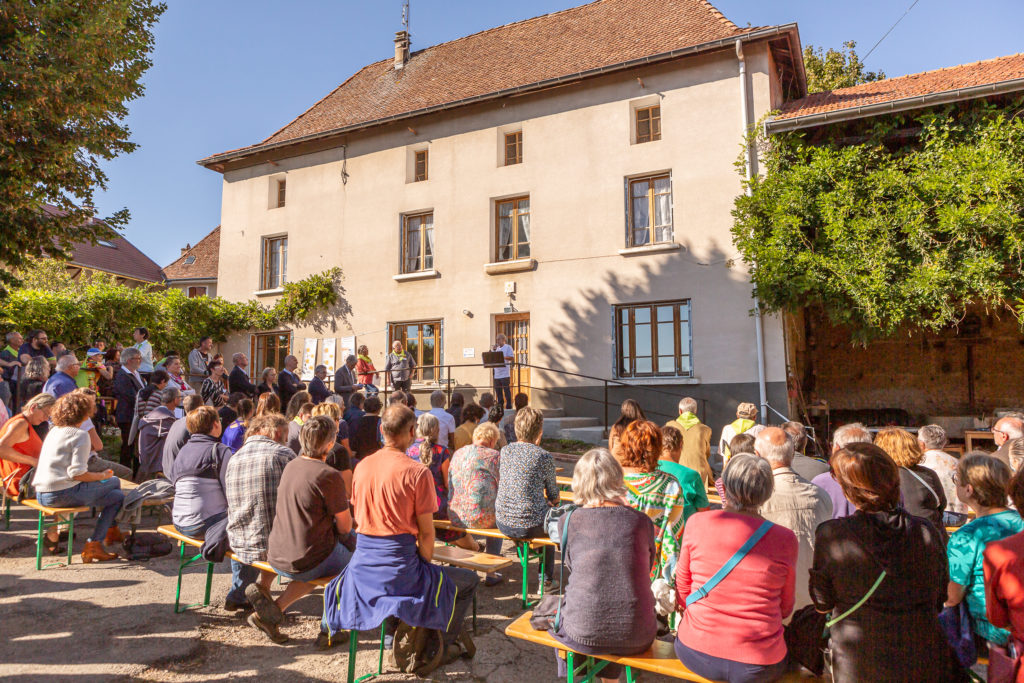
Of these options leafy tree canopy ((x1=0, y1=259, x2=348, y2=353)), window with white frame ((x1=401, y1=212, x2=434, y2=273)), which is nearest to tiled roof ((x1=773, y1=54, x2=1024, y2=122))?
window with white frame ((x1=401, y1=212, x2=434, y2=273))

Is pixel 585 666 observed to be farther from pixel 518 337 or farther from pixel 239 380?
pixel 518 337

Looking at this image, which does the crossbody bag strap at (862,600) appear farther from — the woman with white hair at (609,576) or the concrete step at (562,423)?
the concrete step at (562,423)

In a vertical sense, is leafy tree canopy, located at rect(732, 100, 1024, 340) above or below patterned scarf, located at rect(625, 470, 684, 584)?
above

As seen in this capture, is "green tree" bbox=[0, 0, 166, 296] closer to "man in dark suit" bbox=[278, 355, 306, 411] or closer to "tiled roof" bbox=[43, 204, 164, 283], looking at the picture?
"man in dark suit" bbox=[278, 355, 306, 411]

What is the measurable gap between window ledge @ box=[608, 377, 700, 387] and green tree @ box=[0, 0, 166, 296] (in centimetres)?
1069

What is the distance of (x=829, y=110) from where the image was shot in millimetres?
11805

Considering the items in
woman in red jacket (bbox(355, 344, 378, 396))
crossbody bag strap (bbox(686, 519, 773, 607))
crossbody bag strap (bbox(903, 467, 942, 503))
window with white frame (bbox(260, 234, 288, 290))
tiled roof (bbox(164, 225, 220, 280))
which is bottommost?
crossbody bag strap (bbox(686, 519, 773, 607))

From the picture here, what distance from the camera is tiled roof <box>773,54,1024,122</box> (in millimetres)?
11289

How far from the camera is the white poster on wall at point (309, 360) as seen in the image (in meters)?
16.9

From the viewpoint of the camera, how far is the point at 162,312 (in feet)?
56.2

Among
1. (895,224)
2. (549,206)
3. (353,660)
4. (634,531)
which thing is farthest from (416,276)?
(634,531)

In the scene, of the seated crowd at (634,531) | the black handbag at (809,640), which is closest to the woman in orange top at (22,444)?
the seated crowd at (634,531)

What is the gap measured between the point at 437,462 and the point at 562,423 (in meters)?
7.48

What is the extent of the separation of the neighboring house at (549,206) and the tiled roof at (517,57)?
7cm
